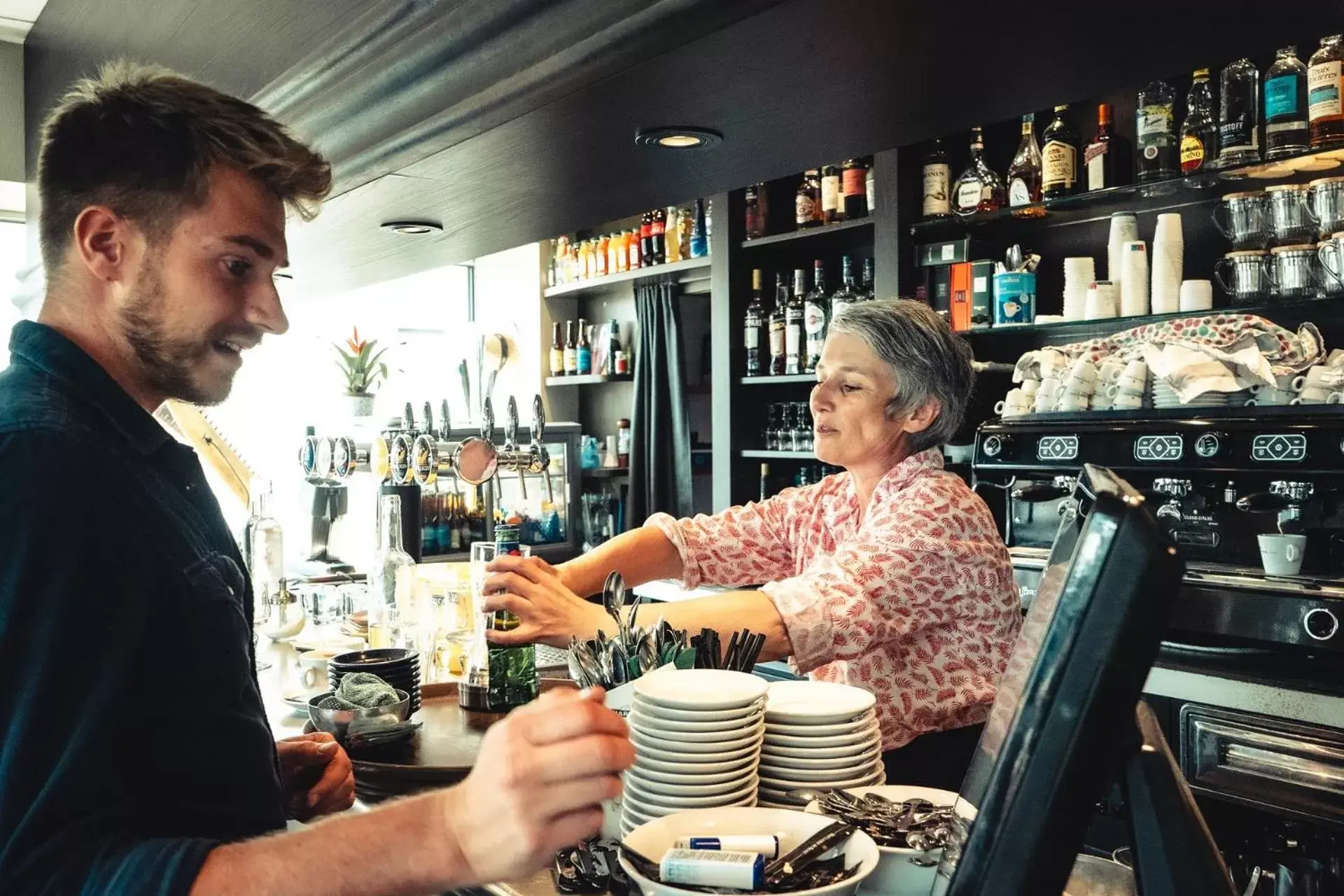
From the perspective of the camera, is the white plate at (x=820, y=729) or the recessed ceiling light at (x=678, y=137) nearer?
the white plate at (x=820, y=729)

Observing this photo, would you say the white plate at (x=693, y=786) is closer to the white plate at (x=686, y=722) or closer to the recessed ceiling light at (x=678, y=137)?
the white plate at (x=686, y=722)

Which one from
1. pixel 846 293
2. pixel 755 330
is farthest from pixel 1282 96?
pixel 755 330

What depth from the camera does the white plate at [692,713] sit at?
1.11 metres

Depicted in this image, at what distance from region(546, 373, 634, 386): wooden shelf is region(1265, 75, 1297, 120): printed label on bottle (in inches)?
129

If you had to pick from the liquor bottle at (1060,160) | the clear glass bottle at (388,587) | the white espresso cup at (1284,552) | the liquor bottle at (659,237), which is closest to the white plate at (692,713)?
the clear glass bottle at (388,587)

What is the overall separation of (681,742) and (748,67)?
87 cm

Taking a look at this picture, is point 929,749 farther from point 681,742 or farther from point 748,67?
point 748,67

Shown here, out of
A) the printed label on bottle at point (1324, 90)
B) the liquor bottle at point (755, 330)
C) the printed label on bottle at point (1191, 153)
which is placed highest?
the printed label on bottle at point (1324, 90)

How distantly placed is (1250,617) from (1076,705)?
2149 mm

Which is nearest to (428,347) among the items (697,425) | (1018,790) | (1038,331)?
(697,425)

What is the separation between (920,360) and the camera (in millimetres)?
2113

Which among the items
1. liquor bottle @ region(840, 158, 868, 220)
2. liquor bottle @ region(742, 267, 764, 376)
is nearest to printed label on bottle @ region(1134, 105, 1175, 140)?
liquor bottle @ region(840, 158, 868, 220)

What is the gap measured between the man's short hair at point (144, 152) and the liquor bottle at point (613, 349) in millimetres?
4187

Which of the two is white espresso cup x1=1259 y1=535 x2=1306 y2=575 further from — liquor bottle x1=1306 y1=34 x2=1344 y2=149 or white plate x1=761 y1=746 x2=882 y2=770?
white plate x1=761 y1=746 x2=882 y2=770
